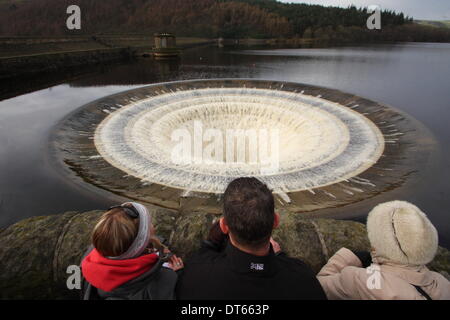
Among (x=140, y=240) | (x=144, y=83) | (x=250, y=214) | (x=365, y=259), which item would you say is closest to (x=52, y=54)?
(x=144, y=83)

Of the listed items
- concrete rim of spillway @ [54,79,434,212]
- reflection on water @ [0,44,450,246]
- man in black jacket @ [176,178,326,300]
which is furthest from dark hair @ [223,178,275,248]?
reflection on water @ [0,44,450,246]

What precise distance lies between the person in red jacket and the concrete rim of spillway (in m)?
5.59

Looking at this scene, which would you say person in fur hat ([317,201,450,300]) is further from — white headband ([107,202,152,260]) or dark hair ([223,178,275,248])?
white headband ([107,202,152,260])

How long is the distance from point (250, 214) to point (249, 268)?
15.2 inches

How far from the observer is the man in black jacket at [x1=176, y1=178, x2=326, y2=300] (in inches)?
76.8

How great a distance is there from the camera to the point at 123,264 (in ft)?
6.66

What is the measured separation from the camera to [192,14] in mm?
83000

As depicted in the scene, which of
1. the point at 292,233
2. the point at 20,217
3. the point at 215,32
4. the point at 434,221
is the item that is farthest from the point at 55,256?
the point at 215,32

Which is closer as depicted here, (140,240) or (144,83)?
(140,240)

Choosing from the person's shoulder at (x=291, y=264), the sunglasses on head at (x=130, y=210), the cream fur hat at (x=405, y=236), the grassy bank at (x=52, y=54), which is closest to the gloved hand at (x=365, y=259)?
the cream fur hat at (x=405, y=236)

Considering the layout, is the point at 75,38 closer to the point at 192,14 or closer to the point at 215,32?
the point at 215,32

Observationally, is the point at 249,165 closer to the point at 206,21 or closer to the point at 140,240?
the point at 140,240

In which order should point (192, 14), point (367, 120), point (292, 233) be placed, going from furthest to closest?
point (192, 14)
point (367, 120)
point (292, 233)

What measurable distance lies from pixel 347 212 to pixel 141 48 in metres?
43.4
